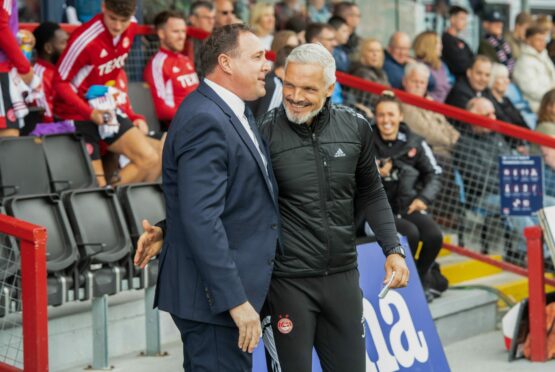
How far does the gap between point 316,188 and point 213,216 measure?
2.41 feet

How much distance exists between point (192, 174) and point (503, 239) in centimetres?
599

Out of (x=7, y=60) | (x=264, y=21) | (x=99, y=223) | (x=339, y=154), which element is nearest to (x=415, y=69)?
(x=264, y=21)

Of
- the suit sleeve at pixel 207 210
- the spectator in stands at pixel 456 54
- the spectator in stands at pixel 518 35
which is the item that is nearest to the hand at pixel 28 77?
the suit sleeve at pixel 207 210

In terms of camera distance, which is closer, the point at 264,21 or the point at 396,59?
the point at 264,21

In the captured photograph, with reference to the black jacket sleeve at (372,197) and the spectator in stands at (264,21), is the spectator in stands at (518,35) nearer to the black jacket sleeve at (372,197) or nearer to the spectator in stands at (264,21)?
the spectator in stands at (264,21)

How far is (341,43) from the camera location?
11211 millimetres

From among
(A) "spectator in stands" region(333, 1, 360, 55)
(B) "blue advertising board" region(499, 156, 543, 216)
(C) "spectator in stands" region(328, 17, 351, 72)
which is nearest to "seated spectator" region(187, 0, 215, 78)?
(C) "spectator in stands" region(328, 17, 351, 72)

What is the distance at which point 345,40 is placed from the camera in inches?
444

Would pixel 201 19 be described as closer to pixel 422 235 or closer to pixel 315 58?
pixel 422 235

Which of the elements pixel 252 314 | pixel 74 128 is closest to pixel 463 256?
pixel 74 128

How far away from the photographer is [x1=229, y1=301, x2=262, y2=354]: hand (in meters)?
3.91

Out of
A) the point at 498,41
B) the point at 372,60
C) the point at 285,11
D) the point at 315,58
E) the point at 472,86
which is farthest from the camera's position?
the point at 498,41

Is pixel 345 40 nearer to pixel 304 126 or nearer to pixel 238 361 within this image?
pixel 304 126

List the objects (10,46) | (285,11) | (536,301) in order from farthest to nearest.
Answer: (285,11), (536,301), (10,46)
